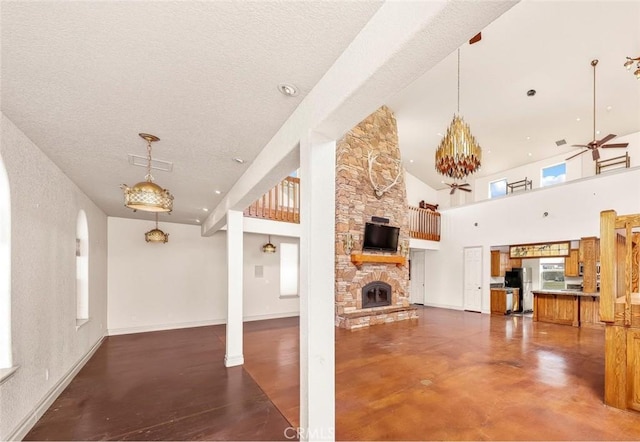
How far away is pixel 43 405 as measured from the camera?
3096 millimetres

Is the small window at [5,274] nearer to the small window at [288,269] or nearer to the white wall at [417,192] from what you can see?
the small window at [288,269]

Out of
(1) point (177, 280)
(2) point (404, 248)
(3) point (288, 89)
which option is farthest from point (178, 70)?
(2) point (404, 248)

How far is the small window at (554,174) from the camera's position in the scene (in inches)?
386

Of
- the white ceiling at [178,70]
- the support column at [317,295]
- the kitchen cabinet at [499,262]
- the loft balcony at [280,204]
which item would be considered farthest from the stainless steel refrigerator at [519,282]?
the support column at [317,295]

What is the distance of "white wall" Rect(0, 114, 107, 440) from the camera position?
2520mm

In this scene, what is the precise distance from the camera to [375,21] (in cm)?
130

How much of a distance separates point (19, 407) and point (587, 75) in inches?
421

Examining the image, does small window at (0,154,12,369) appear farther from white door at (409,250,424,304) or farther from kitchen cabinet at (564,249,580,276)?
white door at (409,250,424,304)

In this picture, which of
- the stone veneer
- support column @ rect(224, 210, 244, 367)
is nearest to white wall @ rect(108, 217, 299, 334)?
the stone veneer

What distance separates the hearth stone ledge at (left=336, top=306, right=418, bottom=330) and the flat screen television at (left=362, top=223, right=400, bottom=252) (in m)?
1.67

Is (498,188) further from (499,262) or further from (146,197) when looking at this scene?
(146,197)

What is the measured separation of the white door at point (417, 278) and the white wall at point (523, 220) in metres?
0.38

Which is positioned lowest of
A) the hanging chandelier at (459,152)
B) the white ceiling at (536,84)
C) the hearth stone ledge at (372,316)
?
the hearth stone ledge at (372,316)

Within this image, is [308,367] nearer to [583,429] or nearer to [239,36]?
[239,36]
